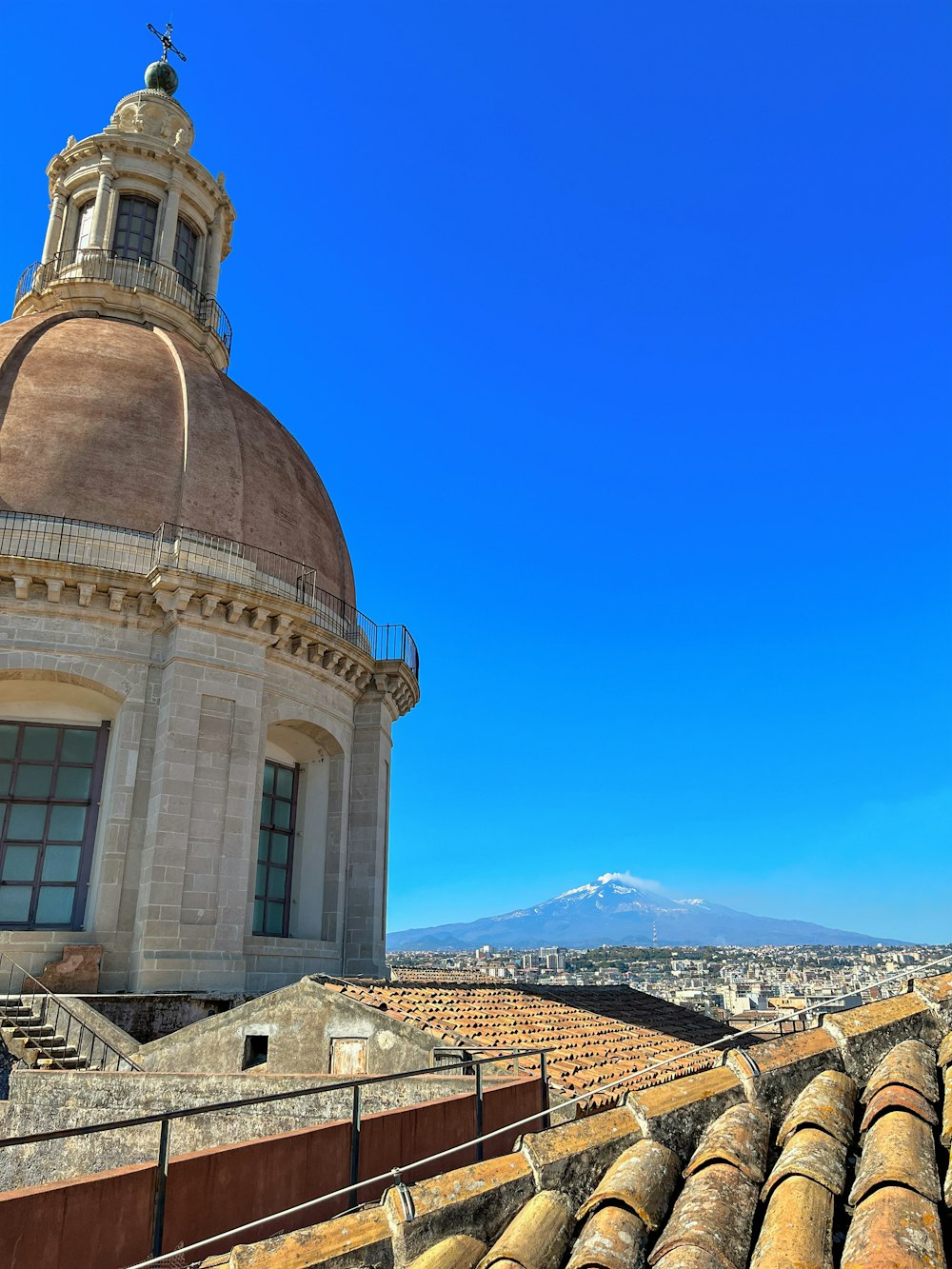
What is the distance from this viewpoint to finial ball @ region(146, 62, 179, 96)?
31500mm

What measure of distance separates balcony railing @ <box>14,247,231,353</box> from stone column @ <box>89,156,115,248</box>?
404 mm

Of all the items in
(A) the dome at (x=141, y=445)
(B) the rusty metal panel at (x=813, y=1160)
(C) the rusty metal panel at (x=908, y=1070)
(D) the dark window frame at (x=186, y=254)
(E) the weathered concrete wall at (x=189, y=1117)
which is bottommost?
(E) the weathered concrete wall at (x=189, y=1117)

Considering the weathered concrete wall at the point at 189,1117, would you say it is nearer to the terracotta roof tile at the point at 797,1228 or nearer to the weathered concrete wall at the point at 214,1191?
the weathered concrete wall at the point at 214,1191

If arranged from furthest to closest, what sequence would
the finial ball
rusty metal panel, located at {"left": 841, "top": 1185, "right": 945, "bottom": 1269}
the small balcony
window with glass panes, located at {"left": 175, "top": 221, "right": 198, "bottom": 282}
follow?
the finial ball
window with glass panes, located at {"left": 175, "top": 221, "right": 198, "bottom": 282}
the small balcony
rusty metal panel, located at {"left": 841, "top": 1185, "right": 945, "bottom": 1269}

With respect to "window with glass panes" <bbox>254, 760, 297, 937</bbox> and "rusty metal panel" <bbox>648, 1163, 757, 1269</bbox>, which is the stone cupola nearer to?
"window with glass panes" <bbox>254, 760, 297, 937</bbox>

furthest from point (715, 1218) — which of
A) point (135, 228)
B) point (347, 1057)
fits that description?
point (135, 228)

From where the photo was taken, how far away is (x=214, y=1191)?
19.9 feet

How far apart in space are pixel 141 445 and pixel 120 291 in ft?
25.4

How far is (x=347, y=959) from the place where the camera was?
20391 millimetres

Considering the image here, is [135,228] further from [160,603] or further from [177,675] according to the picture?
[177,675]

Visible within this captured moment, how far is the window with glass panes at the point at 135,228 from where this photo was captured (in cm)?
2675

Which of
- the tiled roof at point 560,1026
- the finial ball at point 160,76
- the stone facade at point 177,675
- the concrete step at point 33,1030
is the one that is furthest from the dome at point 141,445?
the finial ball at point 160,76

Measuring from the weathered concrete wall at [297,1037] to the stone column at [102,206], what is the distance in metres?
21.9

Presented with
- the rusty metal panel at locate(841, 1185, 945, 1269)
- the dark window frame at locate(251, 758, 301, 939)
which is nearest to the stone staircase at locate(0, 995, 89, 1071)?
the dark window frame at locate(251, 758, 301, 939)
